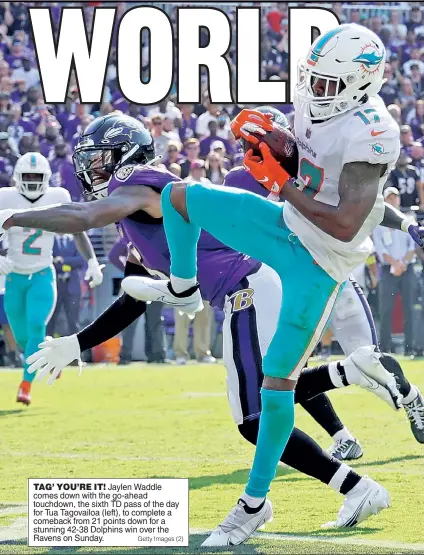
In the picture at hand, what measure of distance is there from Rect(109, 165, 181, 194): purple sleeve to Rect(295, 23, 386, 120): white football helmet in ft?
2.47

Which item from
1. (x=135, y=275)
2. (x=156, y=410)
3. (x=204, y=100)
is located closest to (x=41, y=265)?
(x=156, y=410)

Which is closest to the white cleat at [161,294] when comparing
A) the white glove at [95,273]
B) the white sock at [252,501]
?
the white sock at [252,501]

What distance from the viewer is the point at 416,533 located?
13.1 feet

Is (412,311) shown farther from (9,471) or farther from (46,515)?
(46,515)

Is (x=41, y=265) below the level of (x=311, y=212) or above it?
below

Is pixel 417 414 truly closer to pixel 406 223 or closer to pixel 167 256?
pixel 406 223

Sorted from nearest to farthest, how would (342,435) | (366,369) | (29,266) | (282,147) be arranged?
(282,147), (366,369), (342,435), (29,266)

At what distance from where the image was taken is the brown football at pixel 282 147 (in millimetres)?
3801

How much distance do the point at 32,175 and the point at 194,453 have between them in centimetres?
347

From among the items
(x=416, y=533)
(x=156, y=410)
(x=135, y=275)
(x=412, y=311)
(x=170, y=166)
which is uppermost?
(x=135, y=275)

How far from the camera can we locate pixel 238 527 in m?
3.85

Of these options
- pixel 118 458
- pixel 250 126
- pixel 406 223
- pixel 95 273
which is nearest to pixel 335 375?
pixel 406 223

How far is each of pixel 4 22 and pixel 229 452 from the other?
1113 cm

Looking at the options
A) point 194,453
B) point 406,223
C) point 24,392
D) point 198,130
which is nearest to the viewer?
point 406,223
